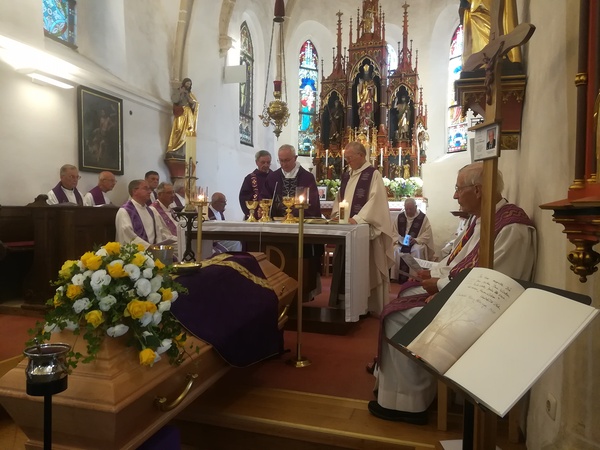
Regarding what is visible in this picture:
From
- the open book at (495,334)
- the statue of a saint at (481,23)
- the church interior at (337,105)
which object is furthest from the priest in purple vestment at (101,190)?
the open book at (495,334)

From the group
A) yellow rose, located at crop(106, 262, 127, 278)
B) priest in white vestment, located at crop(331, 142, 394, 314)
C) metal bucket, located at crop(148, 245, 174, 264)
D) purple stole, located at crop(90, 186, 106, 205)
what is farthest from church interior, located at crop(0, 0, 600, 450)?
metal bucket, located at crop(148, 245, 174, 264)

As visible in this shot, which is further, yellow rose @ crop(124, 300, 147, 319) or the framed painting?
the framed painting

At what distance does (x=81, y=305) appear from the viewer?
1720 mm

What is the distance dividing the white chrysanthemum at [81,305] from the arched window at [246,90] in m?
11.1

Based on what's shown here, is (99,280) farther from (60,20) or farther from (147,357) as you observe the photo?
(60,20)

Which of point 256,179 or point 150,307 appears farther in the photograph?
point 256,179

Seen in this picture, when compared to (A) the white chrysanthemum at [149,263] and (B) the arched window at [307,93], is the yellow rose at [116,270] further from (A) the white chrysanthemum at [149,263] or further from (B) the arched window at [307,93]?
(B) the arched window at [307,93]

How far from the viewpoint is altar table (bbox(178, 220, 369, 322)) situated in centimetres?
434

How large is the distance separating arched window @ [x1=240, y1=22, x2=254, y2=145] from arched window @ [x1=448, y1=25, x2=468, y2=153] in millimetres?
5471

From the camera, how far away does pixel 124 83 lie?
8219 mm

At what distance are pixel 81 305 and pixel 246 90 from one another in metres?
12.1

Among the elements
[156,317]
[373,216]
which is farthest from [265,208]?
[156,317]

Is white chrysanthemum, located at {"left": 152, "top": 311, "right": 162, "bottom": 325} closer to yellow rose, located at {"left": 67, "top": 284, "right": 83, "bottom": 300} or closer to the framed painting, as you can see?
yellow rose, located at {"left": 67, "top": 284, "right": 83, "bottom": 300}

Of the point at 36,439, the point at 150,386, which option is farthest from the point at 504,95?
the point at 36,439
